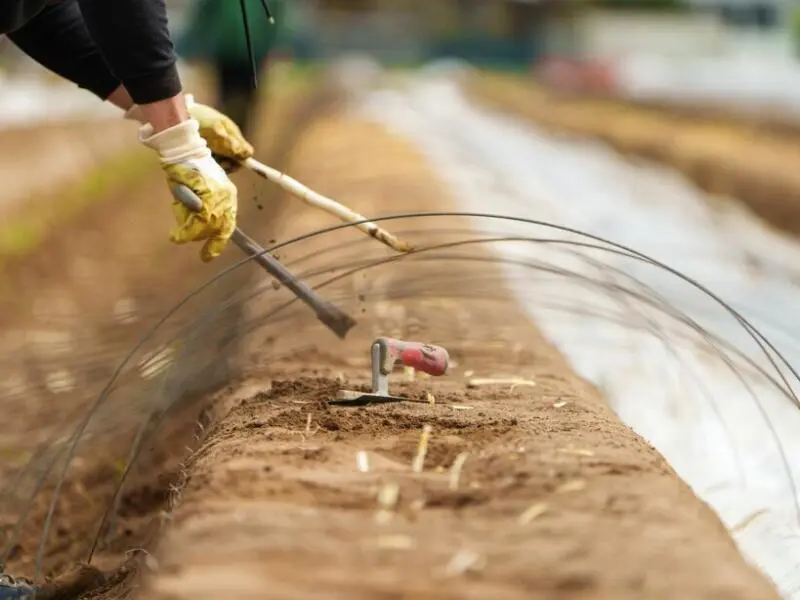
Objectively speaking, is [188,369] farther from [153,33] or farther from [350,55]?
[350,55]

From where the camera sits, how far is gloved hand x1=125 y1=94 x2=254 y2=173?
3.12m

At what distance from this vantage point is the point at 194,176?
112 inches

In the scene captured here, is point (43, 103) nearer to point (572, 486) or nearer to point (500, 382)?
point (500, 382)

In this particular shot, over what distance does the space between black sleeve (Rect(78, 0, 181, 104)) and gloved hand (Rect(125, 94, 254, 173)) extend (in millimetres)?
383

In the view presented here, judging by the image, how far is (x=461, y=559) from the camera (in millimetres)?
1888

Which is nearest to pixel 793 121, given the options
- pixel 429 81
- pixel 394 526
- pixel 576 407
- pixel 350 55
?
pixel 576 407

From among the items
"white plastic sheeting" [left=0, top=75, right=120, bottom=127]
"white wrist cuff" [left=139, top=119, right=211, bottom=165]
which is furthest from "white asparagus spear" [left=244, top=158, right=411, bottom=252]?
"white plastic sheeting" [left=0, top=75, right=120, bottom=127]

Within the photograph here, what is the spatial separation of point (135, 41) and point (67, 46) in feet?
2.02

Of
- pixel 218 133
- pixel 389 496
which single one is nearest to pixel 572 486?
pixel 389 496

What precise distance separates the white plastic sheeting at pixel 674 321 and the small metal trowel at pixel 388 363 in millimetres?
665

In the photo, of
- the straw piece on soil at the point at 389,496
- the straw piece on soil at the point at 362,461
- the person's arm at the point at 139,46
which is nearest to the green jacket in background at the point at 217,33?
the person's arm at the point at 139,46

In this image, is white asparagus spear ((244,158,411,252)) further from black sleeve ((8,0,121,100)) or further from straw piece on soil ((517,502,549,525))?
straw piece on soil ((517,502,549,525))

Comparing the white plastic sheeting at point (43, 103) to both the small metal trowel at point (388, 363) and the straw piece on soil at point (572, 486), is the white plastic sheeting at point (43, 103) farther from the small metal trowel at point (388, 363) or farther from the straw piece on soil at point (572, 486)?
the straw piece on soil at point (572, 486)

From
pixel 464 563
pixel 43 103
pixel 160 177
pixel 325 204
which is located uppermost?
pixel 325 204
